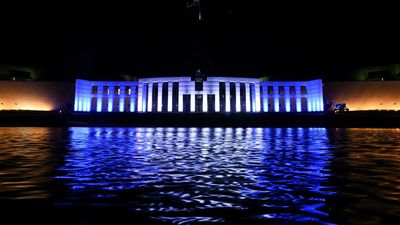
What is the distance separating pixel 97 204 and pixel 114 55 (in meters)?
63.1

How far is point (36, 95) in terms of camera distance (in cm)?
5591

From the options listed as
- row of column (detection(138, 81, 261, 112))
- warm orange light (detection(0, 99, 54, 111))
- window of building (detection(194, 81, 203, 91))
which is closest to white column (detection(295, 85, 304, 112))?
row of column (detection(138, 81, 261, 112))

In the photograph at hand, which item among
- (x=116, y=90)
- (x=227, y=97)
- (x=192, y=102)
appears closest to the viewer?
(x=192, y=102)

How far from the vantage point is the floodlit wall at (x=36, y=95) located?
5466 centimetres

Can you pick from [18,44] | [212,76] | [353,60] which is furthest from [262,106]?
[18,44]

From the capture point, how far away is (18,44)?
178 ft

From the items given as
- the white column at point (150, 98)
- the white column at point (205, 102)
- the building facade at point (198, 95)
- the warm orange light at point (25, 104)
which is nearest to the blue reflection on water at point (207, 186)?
the building facade at point (198, 95)

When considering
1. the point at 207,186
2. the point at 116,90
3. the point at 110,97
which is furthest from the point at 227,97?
the point at 207,186

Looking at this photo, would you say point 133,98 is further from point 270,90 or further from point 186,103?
point 270,90

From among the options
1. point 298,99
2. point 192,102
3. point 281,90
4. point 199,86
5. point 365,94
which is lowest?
point 192,102

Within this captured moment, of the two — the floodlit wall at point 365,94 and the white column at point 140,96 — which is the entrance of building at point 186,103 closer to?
the white column at point 140,96

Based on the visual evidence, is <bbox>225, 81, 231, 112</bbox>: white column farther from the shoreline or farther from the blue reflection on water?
the blue reflection on water

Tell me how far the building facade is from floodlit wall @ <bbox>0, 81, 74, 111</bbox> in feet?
10.3

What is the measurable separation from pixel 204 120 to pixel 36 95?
3621cm
